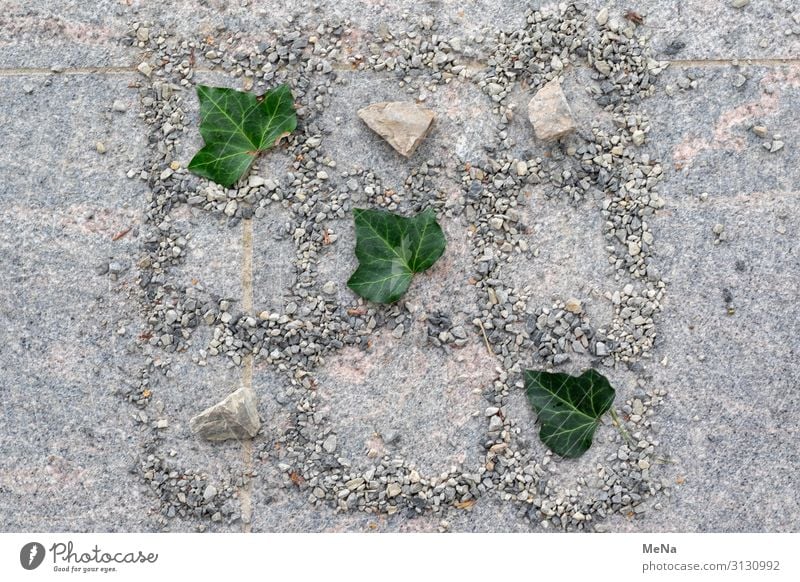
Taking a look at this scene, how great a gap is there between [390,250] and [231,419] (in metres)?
0.59

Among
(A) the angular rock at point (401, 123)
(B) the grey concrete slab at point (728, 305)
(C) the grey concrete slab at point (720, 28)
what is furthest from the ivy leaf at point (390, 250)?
(C) the grey concrete slab at point (720, 28)

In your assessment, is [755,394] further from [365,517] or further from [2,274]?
[2,274]

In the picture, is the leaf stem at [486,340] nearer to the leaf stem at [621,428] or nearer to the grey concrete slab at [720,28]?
the leaf stem at [621,428]

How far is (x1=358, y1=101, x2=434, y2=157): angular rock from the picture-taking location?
84.6 inches

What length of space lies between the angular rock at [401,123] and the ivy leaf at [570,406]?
2.25 ft

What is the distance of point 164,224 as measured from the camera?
2189 mm

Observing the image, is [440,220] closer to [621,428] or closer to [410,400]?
[410,400]

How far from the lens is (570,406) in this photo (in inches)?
82.2

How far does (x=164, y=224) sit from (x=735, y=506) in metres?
1.64

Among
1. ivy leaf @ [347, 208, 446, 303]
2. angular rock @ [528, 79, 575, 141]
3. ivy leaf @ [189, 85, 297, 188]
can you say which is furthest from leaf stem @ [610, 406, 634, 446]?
ivy leaf @ [189, 85, 297, 188]

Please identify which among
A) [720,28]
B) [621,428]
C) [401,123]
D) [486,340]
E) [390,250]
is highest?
[720,28]

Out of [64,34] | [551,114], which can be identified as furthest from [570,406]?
[64,34]

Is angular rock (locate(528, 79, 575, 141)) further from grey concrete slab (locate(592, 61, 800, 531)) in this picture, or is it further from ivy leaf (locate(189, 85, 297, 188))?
ivy leaf (locate(189, 85, 297, 188))
